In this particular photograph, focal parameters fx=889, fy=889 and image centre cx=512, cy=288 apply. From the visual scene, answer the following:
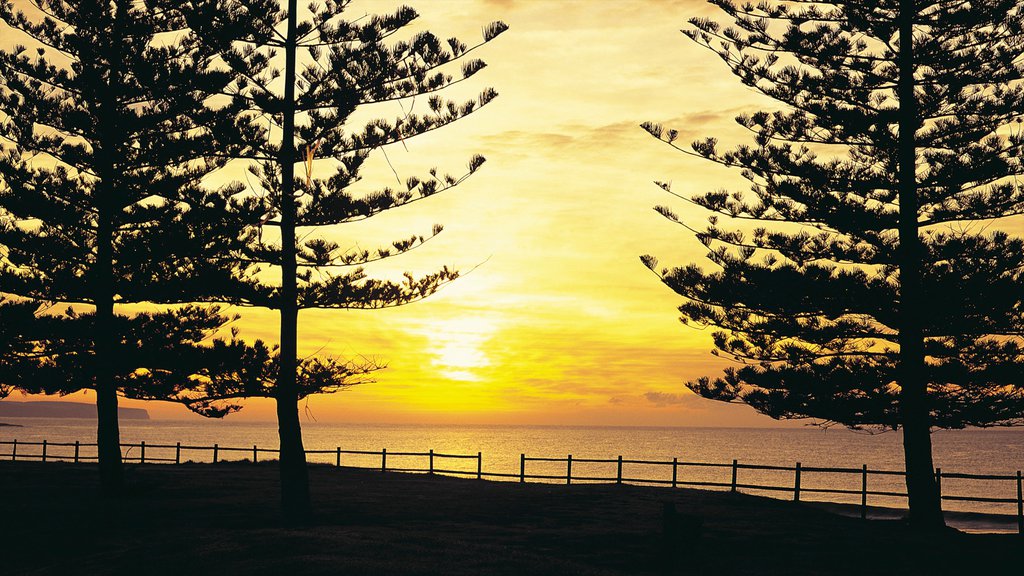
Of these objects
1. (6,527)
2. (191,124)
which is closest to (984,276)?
(191,124)

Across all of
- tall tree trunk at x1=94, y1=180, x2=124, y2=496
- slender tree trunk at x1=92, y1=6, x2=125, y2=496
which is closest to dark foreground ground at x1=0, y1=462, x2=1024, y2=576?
tall tree trunk at x1=94, y1=180, x2=124, y2=496

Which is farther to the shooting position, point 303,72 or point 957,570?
point 303,72

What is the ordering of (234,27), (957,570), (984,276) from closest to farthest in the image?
(957,570) < (234,27) < (984,276)

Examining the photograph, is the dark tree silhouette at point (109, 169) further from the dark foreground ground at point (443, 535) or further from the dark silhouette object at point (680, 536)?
the dark silhouette object at point (680, 536)

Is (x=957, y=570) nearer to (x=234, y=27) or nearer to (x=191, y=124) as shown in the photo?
(x=234, y=27)

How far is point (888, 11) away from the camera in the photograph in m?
20.8

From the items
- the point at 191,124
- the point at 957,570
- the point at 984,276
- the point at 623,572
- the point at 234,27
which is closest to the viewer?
the point at 623,572

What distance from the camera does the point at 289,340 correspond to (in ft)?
58.2

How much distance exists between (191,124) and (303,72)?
5169 millimetres

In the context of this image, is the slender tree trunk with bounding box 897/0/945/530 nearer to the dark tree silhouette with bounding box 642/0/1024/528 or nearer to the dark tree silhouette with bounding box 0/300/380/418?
the dark tree silhouette with bounding box 642/0/1024/528

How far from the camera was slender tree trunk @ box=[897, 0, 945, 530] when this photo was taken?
759 inches

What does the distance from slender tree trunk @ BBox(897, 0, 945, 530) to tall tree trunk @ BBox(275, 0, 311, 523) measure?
12836 millimetres

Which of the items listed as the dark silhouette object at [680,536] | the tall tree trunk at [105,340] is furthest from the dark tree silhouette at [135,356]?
the dark silhouette object at [680,536]

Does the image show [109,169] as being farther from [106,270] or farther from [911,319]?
[911,319]
